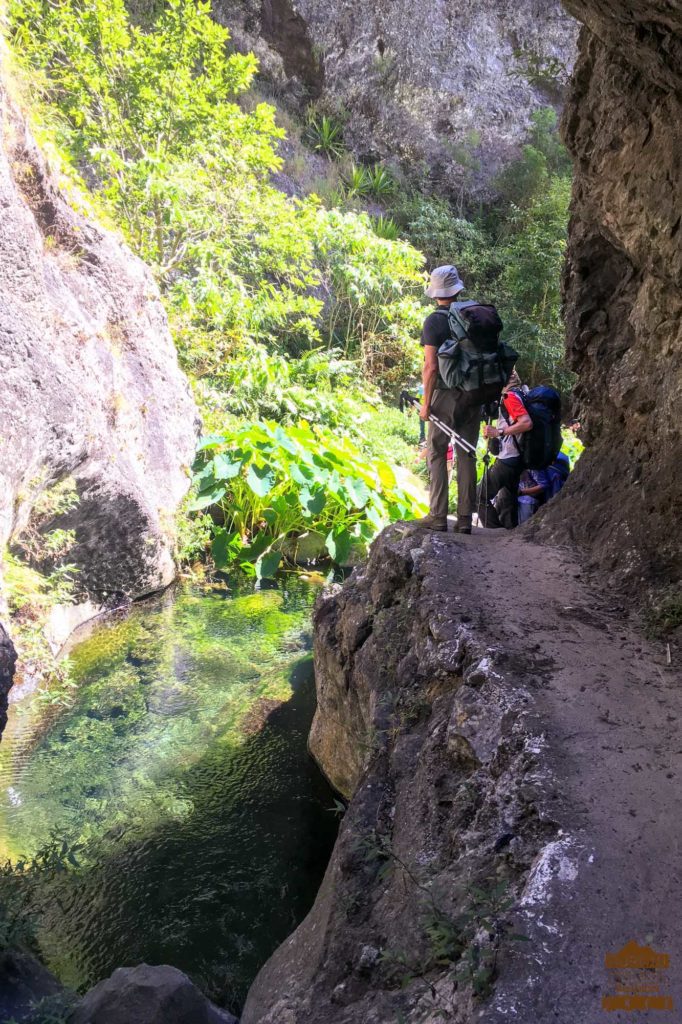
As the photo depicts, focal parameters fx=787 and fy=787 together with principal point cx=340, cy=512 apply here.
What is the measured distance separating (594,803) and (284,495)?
20.8 feet

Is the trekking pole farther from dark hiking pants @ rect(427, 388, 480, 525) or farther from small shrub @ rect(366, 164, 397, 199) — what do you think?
small shrub @ rect(366, 164, 397, 199)

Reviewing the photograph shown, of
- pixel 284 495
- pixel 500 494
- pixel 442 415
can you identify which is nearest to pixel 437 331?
pixel 442 415

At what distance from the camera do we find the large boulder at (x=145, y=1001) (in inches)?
101

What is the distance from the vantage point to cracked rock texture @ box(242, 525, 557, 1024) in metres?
2.22

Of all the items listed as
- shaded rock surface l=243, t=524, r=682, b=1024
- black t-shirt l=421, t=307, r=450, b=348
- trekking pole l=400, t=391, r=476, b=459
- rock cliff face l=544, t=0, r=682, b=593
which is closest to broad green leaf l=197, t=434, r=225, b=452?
trekking pole l=400, t=391, r=476, b=459

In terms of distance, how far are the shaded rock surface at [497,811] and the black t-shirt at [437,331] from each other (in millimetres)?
1355

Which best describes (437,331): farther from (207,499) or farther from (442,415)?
(207,499)

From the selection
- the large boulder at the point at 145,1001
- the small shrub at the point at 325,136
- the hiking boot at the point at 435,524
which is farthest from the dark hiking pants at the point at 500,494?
Answer: the small shrub at the point at 325,136

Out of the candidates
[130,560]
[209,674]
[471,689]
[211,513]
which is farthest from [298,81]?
[471,689]

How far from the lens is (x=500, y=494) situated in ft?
18.7

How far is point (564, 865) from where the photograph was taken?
6.99ft

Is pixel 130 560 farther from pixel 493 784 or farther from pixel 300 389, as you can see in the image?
pixel 493 784

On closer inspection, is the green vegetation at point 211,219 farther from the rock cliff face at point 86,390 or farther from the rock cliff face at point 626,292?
the rock cliff face at point 626,292

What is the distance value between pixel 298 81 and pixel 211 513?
14.0 meters
